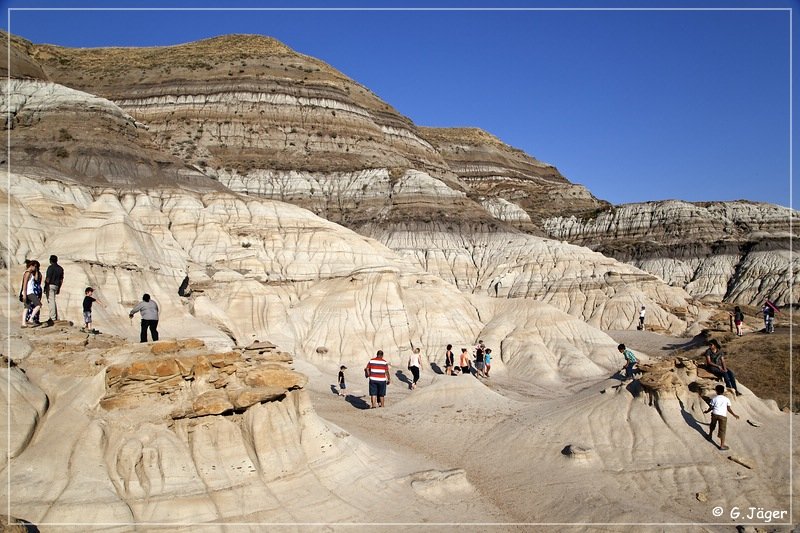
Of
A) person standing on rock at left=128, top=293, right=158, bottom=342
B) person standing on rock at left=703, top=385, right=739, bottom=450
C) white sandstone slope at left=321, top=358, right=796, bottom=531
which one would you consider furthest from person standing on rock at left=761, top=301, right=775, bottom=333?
person standing on rock at left=128, top=293, right=158, bottom=342

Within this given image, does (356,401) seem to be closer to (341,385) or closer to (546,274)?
(341,385)

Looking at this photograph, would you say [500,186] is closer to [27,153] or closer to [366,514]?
[27,153]

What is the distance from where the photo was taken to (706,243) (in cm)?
7388

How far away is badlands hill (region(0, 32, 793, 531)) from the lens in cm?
1120

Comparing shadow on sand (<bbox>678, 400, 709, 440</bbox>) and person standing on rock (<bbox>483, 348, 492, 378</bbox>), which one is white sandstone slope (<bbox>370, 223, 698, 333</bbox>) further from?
shadow on sand (<bbox>678, 400, 709, 440</bbox>)

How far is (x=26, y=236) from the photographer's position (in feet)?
82.7

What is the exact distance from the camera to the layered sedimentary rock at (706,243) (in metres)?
65.4

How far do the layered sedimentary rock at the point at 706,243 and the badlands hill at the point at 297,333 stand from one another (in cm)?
354

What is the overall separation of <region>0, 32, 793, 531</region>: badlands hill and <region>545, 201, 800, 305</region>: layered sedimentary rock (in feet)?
11.6

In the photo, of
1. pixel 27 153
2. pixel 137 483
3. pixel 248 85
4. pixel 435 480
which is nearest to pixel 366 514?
pixel 435 480

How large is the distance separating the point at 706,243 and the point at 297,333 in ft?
195

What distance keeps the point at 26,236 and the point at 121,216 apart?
3.79 meters

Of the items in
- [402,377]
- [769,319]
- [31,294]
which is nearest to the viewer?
[31,294]

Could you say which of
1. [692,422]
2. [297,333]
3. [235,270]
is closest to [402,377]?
[297,333]
